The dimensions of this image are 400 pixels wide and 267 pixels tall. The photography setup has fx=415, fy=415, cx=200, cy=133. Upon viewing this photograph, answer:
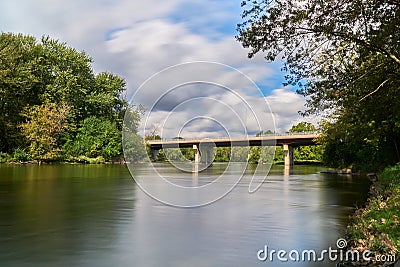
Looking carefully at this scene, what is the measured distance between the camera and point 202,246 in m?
9.56

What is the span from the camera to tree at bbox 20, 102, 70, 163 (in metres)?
57.8

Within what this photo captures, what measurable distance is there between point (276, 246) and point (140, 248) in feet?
10.4

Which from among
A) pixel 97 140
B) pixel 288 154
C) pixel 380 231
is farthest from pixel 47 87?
pixel 380 231

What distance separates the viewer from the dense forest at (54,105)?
5791 cm

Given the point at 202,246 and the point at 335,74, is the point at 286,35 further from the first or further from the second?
the point at 202,246

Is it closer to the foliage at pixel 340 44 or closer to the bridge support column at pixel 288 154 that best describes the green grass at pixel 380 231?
the foliage at pixel 340 44

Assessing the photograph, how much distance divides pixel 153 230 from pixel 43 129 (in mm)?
52206

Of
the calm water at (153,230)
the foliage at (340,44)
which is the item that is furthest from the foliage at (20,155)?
the foliage at (340,44)

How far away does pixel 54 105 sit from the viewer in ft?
201

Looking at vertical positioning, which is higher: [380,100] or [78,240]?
[380,100]

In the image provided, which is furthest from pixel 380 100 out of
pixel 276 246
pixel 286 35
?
pixel 276 246

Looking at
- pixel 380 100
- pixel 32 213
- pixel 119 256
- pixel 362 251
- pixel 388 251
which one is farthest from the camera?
pixel 380 100

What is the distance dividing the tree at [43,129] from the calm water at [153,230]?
137 feet

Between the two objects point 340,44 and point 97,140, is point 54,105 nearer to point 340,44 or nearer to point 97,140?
point 97,140
